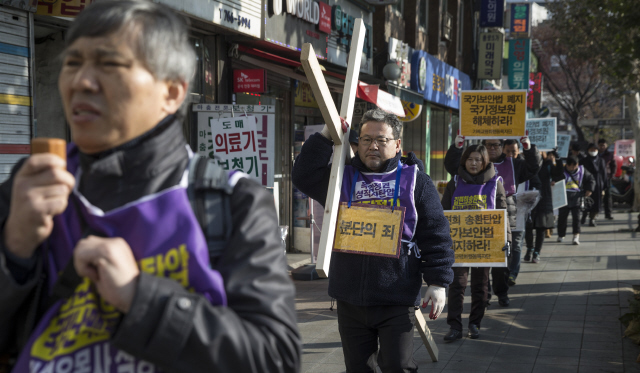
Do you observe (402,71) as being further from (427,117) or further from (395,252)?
(395,252)

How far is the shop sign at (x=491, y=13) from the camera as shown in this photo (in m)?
21.9

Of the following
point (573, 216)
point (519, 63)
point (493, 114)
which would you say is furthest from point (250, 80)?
point (519, 63)

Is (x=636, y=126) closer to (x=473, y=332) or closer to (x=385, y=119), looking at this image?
(x=473, y=332)

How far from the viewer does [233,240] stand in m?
1.36

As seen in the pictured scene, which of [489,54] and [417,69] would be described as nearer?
[417,69]

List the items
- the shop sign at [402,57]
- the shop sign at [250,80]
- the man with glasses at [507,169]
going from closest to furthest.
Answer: the man with glasses at [507,169]
the shop sign at [250,80]
the shop sign at [402,57]

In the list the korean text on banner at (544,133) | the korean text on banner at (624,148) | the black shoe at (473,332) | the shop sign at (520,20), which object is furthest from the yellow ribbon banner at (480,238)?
the shop sign at (520,20)

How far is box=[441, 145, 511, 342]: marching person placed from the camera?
6512 millimetres

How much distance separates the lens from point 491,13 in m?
21.9

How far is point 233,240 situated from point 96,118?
1.18 ft

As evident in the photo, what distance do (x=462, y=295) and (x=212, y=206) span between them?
5.44 meters

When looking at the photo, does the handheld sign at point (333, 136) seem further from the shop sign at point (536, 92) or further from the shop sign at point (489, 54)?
the shop sign at point (536, 92)

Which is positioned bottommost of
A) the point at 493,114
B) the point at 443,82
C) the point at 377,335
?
the point at 377,335

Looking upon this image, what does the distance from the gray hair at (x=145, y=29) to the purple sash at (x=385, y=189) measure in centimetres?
267
